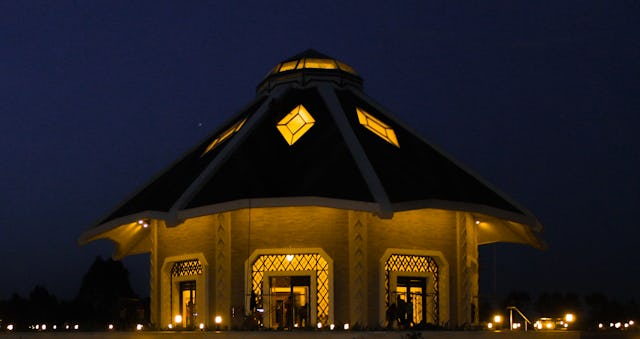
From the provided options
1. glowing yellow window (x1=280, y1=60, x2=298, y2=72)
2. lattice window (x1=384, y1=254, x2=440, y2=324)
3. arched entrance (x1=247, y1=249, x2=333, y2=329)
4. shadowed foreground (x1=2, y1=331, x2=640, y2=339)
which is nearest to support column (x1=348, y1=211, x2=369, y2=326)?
arched entrance (x1=247, y1=249, x2=333, y2=329)

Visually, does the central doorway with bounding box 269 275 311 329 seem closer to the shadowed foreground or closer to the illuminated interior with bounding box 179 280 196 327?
the illuminated interior with bounding box 179 280 196 327

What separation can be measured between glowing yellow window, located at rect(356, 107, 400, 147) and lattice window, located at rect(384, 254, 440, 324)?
3291 millimetres

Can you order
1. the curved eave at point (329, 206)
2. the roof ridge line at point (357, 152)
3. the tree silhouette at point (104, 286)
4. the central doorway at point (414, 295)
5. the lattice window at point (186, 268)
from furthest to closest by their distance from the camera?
the tree silhouette at point (104, 286)
the lattice window at point (186, 268)
the central doorway at point (414, 295)
the curved eave at point (329, 206)
the roof ridge line at point (357, 152)

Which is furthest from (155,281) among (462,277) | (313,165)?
(462,277)

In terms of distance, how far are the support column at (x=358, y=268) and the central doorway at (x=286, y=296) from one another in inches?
50.1

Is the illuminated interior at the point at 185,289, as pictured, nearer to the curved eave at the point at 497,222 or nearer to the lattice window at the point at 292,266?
the lattice window at the point at 292,266

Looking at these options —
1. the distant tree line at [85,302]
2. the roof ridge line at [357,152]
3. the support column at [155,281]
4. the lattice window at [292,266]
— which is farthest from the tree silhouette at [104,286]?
the lattice window at [292,266]

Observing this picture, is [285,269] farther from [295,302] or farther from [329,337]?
[329,337]

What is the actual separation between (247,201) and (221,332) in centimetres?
369

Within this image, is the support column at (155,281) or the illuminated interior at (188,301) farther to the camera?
the support column at (155,281)

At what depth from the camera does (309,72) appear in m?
29.9

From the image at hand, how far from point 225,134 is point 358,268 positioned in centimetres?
671

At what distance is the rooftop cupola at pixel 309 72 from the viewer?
29.9 meters

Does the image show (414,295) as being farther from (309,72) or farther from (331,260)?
(309,72)
